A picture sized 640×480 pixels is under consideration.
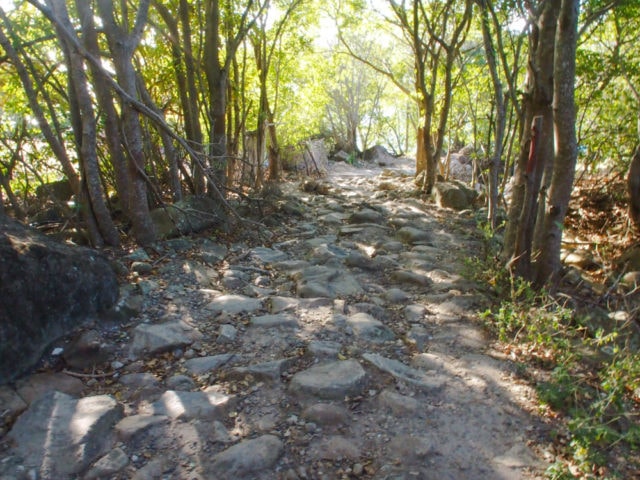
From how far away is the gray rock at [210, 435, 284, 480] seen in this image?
7.51 ft

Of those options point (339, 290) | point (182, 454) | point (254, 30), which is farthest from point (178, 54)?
point (182, 454)

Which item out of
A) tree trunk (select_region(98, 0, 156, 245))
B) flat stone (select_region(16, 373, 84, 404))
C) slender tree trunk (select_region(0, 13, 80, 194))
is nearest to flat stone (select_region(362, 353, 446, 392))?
flat stone (select_region(16, 373, 84, 404))

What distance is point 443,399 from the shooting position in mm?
2994

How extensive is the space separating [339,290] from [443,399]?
1.90m

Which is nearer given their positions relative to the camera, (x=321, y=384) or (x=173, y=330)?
(x=321, y=384)

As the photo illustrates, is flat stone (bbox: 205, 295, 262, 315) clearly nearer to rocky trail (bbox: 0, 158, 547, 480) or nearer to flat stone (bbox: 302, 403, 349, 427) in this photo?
rocky trail (bbox: 0, 158, 547, 480)

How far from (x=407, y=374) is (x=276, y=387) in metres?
0.93

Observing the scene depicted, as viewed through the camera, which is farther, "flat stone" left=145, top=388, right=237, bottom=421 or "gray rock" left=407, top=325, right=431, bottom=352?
"gray rock" left=407, top=325, right=431, bottom=352

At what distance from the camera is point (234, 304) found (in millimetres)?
4266

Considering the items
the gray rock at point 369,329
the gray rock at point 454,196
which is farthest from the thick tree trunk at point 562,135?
the gray rock at point 454,196

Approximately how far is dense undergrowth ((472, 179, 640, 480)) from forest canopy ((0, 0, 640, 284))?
73 centimetres

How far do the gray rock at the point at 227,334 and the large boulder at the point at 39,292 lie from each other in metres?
0.93

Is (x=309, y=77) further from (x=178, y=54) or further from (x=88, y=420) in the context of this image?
(x=88, y=420)

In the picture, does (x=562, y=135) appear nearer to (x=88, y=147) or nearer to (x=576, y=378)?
(x=576, y=378)
